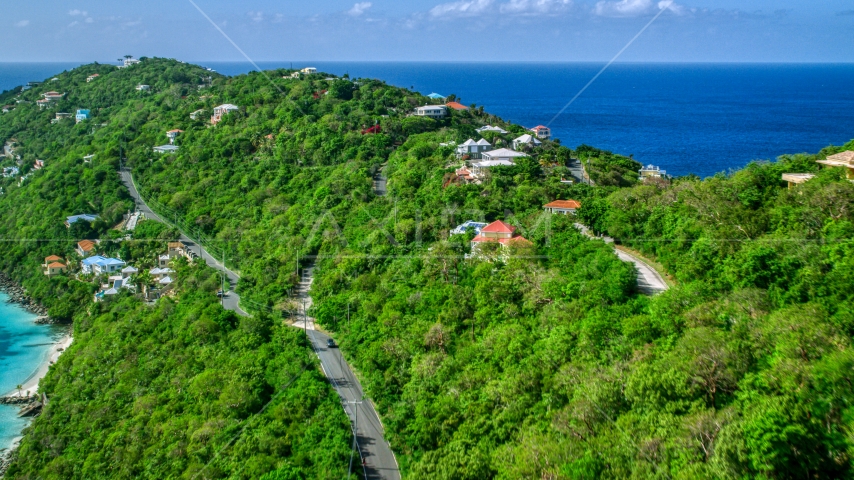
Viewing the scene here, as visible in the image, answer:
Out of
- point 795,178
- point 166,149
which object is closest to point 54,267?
point 166,149

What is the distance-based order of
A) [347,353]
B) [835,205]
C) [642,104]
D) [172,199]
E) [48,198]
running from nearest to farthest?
[835,205], [347,353], [172,199], [48,198], [642,104]

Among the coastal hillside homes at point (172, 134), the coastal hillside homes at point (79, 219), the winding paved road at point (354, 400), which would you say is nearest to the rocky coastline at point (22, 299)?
the coastal hillside homes at point (79, 219)

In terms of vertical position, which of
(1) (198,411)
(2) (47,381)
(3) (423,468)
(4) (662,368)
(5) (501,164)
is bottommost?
(2) (47,381)

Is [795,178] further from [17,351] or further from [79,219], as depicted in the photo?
[79,219]

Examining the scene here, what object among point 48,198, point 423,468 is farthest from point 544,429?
point 48,198

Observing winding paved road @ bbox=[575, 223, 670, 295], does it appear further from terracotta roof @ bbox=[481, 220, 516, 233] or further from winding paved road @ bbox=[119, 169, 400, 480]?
winding paved road @ bbox=[119, 169, 400, 480]

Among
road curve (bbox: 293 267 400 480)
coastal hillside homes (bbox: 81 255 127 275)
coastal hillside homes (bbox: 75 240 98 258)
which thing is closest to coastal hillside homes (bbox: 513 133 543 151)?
→ road curve (bbox: 293 267 400 480)

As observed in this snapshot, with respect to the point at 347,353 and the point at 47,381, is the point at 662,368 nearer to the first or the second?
the point at 347,353
